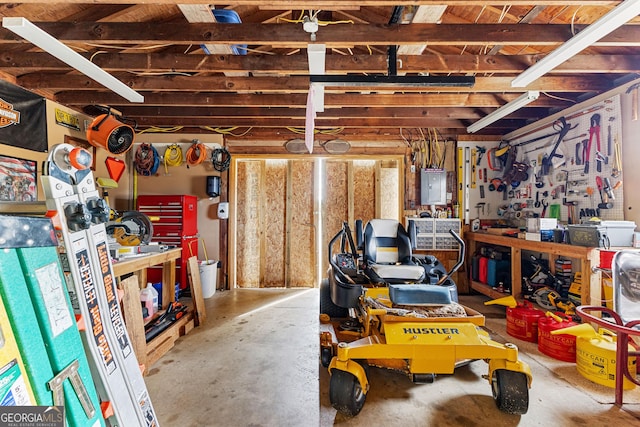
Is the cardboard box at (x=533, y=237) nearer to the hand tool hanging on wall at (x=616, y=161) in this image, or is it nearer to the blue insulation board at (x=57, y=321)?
the hand tool hanging on wall at (x=616, y=161)

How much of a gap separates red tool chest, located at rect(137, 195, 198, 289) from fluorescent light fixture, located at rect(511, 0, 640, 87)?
14.8ft

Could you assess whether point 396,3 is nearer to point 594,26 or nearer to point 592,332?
point 594,26

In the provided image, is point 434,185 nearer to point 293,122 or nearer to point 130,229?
point 293,122

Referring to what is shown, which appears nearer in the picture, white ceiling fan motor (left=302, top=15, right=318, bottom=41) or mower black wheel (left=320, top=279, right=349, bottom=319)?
white ceiling fan motor (left=302, top=15, right=318, bottom=41)

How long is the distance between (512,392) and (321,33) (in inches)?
118

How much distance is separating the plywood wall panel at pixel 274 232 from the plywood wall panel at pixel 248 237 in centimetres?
15

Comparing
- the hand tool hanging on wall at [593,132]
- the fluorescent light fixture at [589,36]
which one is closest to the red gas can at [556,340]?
the hand tool hanging on wall at [593,132]

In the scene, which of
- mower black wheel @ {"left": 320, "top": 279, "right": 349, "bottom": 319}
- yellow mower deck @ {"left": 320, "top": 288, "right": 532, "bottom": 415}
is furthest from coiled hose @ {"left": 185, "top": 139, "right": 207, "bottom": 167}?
yellow mower deck @ {"left": 320, "top": 288, "right": 532, "bottom": 415}

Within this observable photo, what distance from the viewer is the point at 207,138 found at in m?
5.09

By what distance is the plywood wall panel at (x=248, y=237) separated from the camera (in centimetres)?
537

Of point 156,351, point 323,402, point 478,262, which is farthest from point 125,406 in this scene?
point 478,262

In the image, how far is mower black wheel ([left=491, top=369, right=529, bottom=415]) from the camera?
190 centimetres

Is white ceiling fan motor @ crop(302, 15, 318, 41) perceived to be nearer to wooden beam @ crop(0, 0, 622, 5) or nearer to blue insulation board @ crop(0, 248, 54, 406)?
wooden beam @ crop(0, 0, 622, 5)

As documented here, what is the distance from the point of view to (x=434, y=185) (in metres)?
4.98
